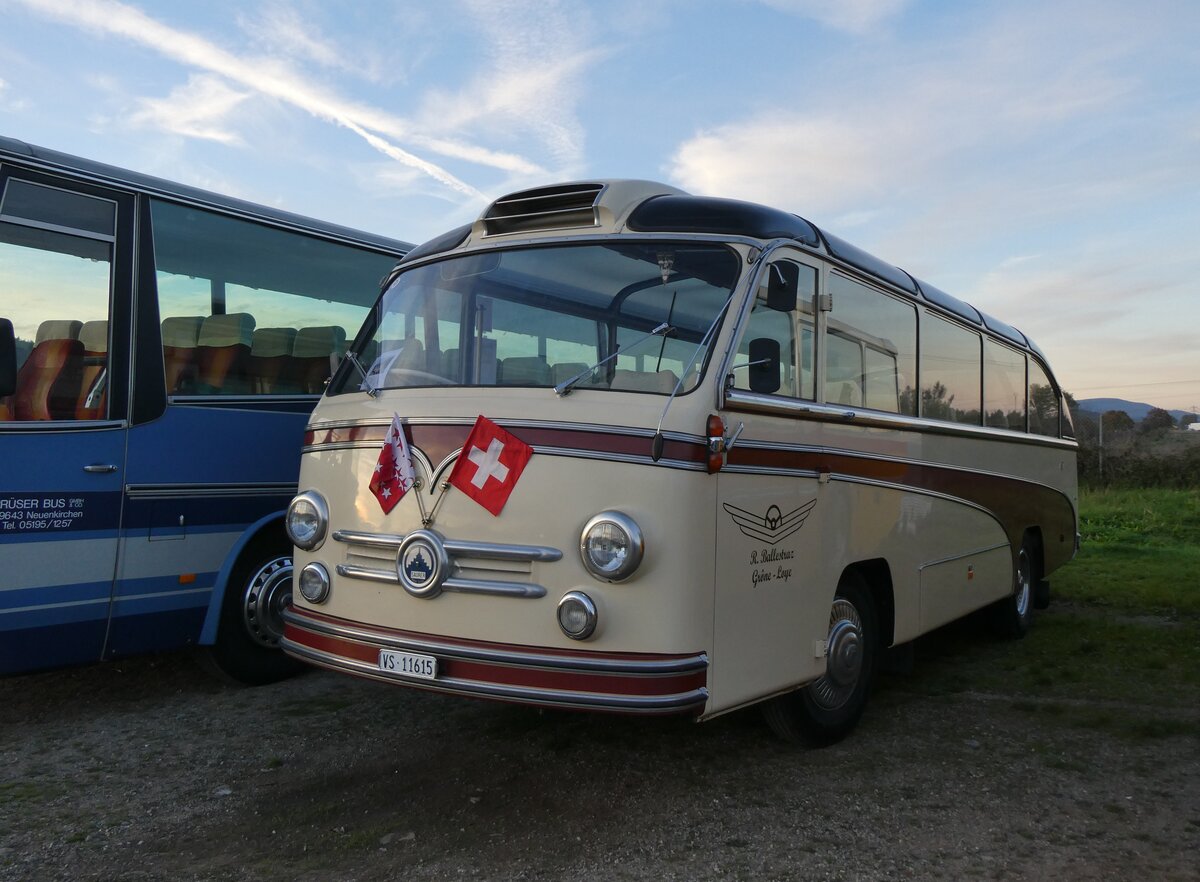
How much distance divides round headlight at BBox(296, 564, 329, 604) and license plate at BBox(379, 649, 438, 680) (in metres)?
0.54

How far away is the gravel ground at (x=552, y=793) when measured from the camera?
4.04 m

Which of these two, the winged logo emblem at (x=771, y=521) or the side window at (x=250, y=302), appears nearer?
the winged logo emblem at (x=771, y=521)

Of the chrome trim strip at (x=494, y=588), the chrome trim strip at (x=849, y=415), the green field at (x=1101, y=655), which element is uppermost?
the chrome trim strip at (x=849, y=415)

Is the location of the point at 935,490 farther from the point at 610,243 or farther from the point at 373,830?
the point at 373,830

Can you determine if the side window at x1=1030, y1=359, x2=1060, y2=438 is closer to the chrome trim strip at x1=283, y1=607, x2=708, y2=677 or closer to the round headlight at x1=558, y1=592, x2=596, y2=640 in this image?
the chrome trim strip at x1=283, y1=607, x2=708, y2=677

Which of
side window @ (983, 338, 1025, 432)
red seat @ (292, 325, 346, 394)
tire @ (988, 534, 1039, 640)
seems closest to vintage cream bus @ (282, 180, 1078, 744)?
red seat @ (292, 325, 346, 394)

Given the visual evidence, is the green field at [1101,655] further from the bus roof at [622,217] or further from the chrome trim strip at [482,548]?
the chrome trim strip at [482,548]

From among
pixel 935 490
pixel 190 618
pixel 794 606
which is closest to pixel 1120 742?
pixel 935 490

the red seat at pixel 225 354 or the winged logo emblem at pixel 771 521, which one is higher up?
the red seat at pixel 225 354

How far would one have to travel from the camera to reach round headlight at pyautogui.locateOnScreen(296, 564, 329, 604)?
188 inches

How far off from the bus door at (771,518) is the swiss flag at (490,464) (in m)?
0.87

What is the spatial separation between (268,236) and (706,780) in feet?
15.0

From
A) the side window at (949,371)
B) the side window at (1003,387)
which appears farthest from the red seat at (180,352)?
the side window at (1003,387)

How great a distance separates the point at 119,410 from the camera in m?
5.75
